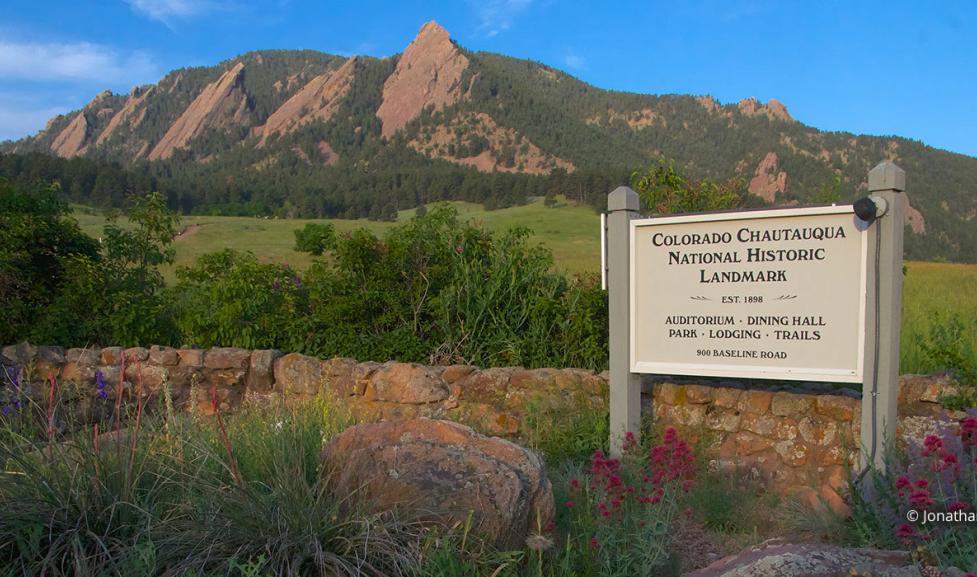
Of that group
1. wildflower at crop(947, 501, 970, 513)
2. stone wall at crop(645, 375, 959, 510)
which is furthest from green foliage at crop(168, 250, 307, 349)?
wildflower at crop(947, 501, 970, 513)

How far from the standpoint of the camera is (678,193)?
832 centimetres

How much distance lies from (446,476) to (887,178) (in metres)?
3.41

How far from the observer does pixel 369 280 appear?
25.5ft

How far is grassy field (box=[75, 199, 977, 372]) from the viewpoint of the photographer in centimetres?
872

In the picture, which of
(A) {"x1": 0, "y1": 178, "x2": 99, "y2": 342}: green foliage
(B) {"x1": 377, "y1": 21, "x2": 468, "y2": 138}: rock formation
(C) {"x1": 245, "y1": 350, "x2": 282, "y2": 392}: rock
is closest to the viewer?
(C) {"x1": 245, "y1": 350, "x2": 282, "y2": 392}: rock

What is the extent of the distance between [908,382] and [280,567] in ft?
15.3

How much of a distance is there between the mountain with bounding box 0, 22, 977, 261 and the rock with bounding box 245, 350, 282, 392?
5.80 metres

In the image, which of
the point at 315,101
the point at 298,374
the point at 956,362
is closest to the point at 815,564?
the point at 956,362

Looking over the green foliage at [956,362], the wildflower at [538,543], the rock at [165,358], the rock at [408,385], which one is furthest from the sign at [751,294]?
the rock at [165,358]

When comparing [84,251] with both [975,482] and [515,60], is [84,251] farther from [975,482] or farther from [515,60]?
[515,60]

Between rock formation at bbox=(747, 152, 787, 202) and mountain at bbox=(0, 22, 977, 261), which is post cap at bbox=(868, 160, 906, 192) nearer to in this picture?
mountain at bbox=(0, 22, 977, 261)

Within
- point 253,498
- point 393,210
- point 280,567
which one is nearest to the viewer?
point 280,567

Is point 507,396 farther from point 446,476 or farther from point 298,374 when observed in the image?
point 446,476

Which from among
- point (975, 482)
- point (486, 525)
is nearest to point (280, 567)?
point (486, 525)
